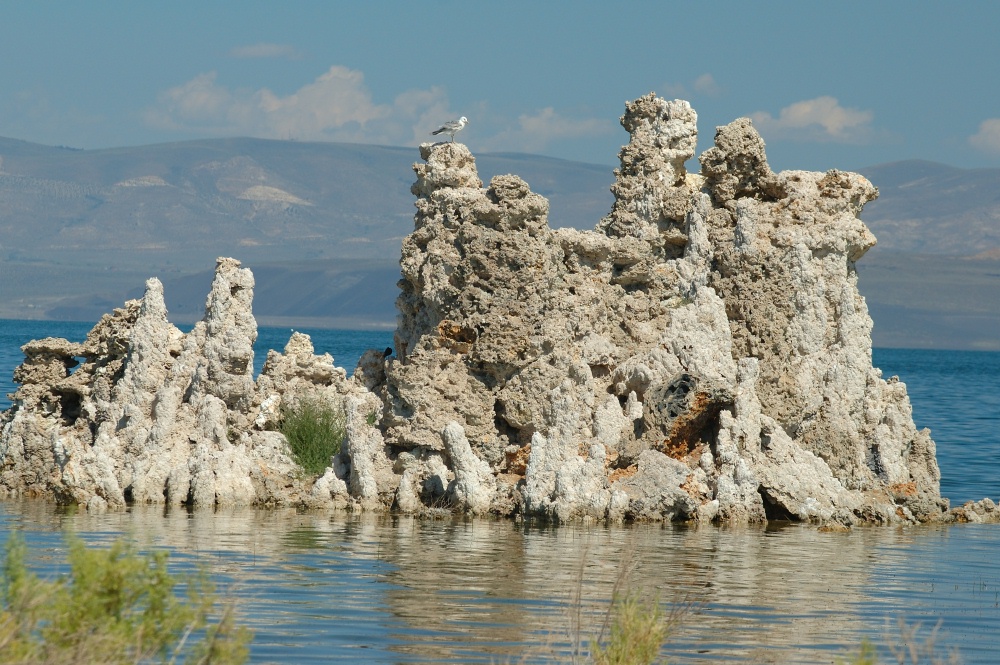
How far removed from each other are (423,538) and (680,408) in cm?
373

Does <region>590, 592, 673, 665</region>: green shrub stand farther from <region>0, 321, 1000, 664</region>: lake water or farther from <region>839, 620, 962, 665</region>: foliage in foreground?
<region>839, 620, 962, 665</region>: foliage in foreground

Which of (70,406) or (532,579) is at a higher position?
(70,406)

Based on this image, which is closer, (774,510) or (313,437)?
(774,510)

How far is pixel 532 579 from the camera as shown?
49.7ft

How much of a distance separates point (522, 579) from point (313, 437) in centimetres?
626

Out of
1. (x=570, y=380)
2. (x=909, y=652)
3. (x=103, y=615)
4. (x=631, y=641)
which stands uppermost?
(x=570, y=380)

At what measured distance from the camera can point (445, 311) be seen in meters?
20.5

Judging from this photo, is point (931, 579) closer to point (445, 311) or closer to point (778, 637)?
point (778, 637)

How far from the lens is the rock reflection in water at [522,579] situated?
12.5 m

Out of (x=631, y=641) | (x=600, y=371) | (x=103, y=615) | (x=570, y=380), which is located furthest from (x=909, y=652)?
(x=600, y=371)

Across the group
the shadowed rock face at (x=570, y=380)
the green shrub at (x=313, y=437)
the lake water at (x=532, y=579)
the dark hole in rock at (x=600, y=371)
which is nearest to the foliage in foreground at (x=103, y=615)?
the lake water at (x=532, y=579)

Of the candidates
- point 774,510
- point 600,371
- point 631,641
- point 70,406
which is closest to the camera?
point 631,641

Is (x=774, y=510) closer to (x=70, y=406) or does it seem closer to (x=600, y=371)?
(x=600, y=371)

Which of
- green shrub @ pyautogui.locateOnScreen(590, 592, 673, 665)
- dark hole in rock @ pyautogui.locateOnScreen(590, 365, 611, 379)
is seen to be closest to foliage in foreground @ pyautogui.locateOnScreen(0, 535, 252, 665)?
green shrub @ pyautogui.locateOnScreen(590, 592, 673, 665)
